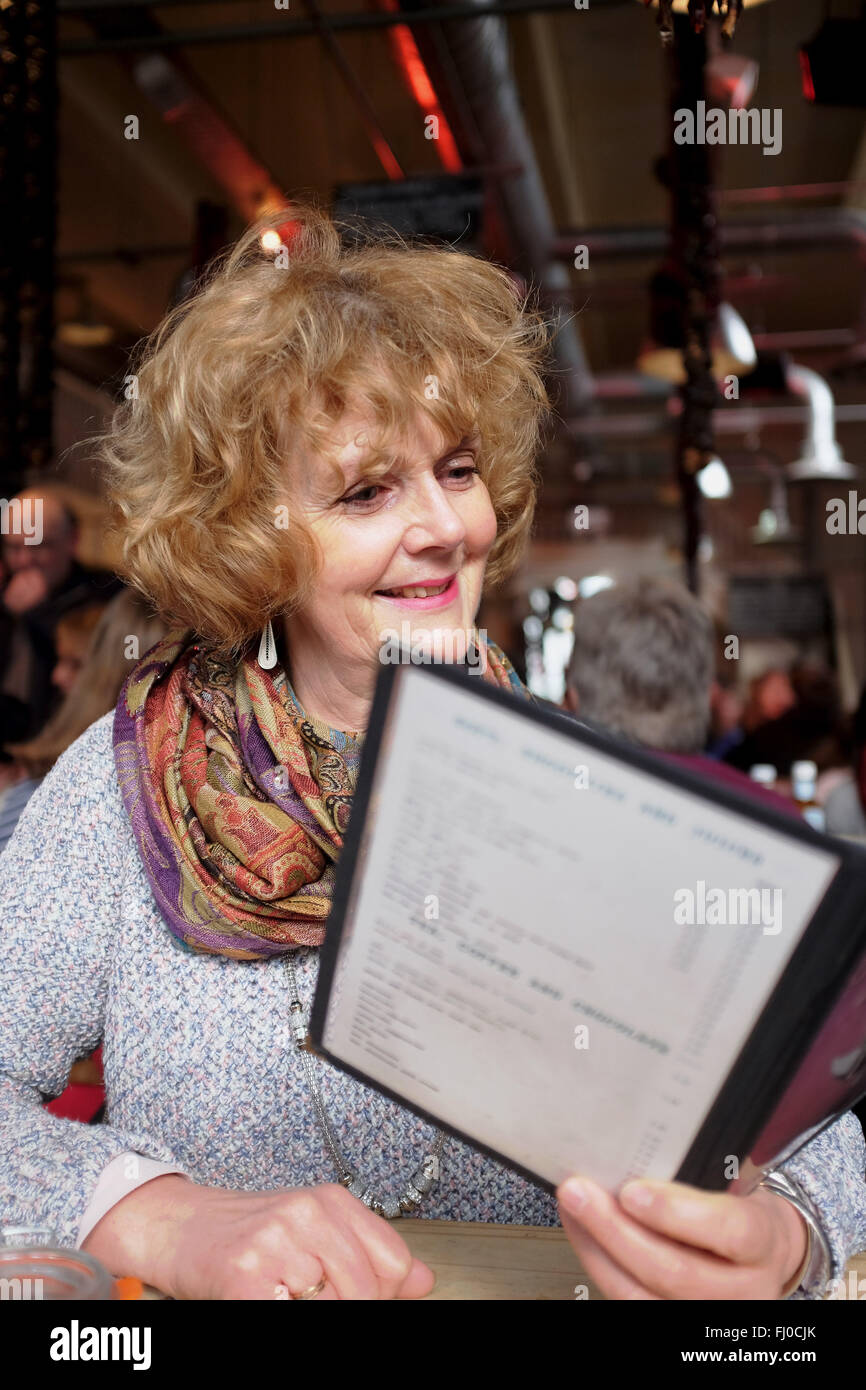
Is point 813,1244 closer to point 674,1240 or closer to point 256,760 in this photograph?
point 674,1240

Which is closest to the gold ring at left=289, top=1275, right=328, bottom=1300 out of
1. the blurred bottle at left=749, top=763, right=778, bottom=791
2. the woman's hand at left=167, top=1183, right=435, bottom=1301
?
the woman's hand at left=167, top=1183, right=435, bottom=1301

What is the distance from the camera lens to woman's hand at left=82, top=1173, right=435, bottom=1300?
0.88 metres

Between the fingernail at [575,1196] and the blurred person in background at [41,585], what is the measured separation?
11.0 ft

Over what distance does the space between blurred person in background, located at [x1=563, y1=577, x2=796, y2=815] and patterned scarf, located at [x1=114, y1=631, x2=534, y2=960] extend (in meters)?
1.22

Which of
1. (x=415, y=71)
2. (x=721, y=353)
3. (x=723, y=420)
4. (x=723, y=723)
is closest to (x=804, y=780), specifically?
(x=721, y=353)

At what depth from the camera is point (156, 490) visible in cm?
137

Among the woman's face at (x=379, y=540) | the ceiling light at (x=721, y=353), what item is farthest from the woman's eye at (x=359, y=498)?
the ceiling light at (x=721, y=353)

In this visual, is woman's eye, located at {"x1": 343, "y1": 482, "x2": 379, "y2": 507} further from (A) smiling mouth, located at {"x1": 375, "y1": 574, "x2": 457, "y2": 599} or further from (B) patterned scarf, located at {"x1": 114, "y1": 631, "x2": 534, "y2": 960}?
(B) patterned scarf, located at {"x1": 114, "y1": 631, "x2": 534, "y2": 960}

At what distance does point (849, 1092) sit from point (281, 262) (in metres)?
1.07

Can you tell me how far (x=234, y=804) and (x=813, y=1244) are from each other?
0.66 metres

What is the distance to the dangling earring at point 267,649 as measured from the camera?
1382mm

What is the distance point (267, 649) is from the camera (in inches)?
54.7

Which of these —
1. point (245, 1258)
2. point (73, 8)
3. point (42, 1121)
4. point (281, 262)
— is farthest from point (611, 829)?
point (73, 8)
